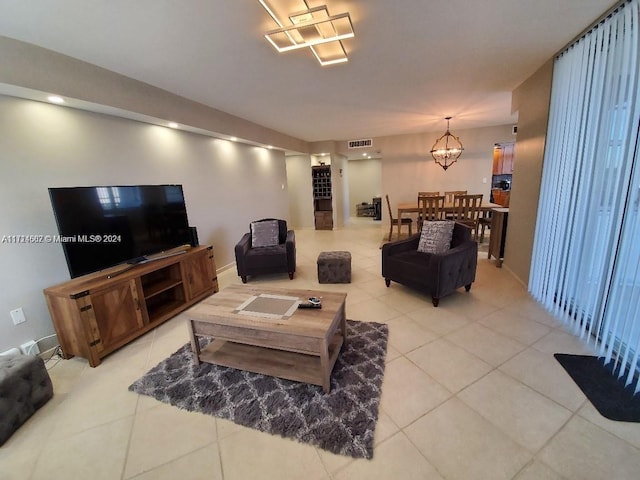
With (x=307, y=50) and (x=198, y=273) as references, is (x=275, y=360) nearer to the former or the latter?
(x=198, y=273)

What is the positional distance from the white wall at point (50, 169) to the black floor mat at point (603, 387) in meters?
4.22

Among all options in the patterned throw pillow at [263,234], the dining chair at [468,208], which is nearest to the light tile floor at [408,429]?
the patterned throw pillow at [263,234]

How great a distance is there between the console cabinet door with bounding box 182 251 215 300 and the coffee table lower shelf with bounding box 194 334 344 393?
1085 millimetres

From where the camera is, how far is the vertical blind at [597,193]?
177 centimetres

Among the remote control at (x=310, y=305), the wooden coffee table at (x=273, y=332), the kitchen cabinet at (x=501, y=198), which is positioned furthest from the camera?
the kitchen cabinet at (x=501, y=198)

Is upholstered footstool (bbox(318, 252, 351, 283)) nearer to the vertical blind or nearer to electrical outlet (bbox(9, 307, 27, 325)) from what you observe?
the vertical blind

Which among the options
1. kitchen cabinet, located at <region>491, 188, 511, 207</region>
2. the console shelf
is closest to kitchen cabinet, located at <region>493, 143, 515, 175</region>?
kitchen cabinet, located at <region>491, 188, 511, 207</region>

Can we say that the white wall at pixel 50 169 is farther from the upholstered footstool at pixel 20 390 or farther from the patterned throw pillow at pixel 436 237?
the patterned throw pillow at pixel 436 237

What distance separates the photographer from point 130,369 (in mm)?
2090

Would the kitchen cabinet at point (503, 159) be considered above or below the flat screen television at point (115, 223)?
above

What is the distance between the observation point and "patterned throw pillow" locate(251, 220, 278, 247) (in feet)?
13.4

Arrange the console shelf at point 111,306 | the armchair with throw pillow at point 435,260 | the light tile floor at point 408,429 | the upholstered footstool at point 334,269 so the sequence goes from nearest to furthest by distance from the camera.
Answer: the light tile floor at point 408,429
the console shelf at point 111,306
the armchair with throw pillow at point 435,260
the upholstered footstool at point 334,269

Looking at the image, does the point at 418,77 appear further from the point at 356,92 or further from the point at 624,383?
the point at 624,383

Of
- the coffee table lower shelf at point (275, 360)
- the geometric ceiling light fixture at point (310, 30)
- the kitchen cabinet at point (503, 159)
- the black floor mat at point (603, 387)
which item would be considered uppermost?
the geometric ceiling light fixture at point (310, 30)
